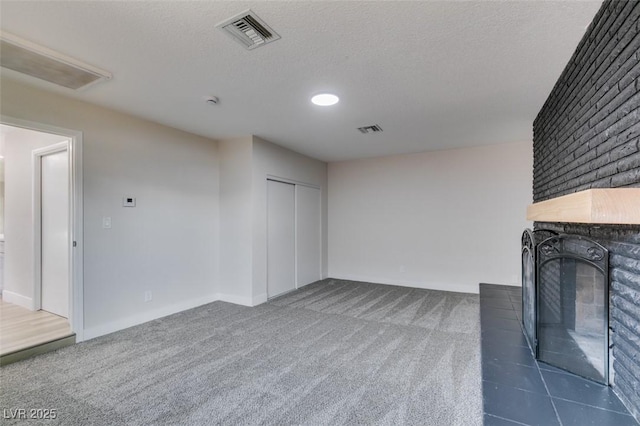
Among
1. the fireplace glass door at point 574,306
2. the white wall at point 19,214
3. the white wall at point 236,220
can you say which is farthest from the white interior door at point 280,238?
the fireplace glass door at point 574,306

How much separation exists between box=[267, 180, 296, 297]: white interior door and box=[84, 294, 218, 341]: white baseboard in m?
0.92

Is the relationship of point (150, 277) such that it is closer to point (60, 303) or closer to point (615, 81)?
point (60, 303)

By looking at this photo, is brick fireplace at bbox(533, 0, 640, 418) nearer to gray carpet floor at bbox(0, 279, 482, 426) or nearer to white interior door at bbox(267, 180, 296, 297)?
gray carpet floor at bbox(0, 279, 482, 426)

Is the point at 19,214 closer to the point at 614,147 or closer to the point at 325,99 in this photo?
the point at 325,99

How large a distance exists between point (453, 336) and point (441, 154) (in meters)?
3.06

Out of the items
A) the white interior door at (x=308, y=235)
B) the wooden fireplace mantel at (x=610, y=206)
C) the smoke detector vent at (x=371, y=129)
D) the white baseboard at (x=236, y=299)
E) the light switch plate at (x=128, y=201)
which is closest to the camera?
the wooden fireplace mantel at (x=610, y=206)

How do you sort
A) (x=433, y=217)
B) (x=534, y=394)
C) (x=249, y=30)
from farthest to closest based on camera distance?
(x=433, y=217) < (x=249, y=30) < (x=534, y=394)

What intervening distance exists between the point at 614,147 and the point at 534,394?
53.8 inches

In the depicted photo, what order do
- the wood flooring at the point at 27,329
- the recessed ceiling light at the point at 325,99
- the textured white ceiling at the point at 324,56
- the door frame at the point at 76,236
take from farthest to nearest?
the door frame at the point at 76,236 < the recessed ceiling light at the point at 325,99 < the wood flooring at the point at 27,329 < the textured white ceiling at the point at 324,56

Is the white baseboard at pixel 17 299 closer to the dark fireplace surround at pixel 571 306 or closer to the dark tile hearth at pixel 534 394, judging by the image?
the dark tile hearth at pixel 534 394

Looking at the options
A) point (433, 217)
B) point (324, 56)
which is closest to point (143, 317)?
point (324, 56)

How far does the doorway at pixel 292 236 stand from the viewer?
4605 millimetres

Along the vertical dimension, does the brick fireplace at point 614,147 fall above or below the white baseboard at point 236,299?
above

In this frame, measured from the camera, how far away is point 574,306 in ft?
6.63
